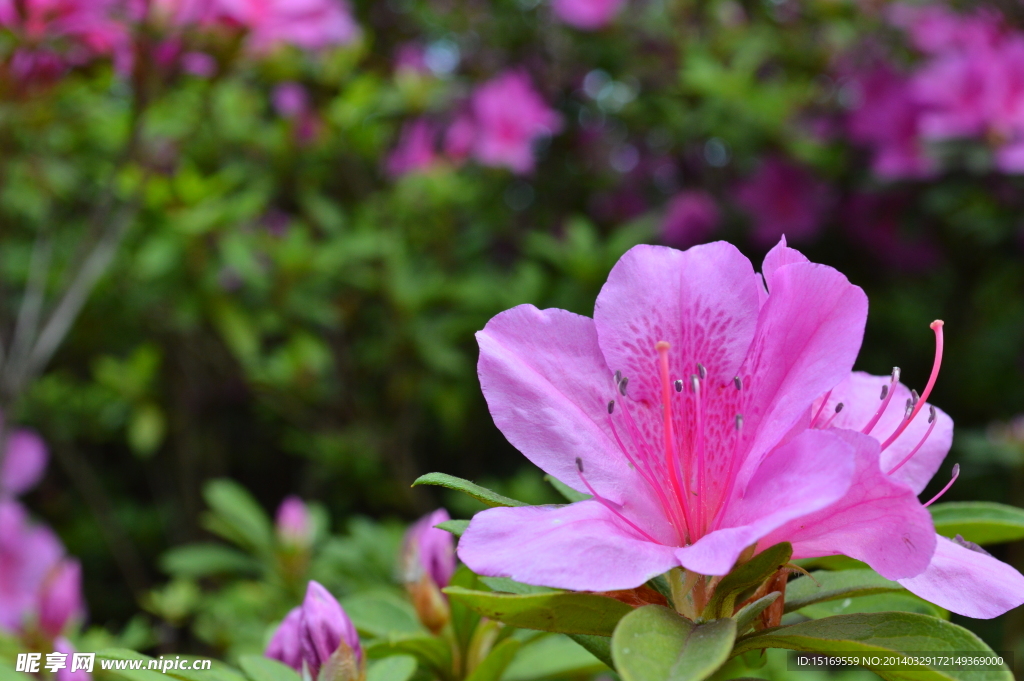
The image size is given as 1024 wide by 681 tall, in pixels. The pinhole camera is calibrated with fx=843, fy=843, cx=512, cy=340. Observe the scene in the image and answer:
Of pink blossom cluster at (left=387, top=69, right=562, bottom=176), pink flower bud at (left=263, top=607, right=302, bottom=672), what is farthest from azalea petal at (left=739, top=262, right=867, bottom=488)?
pink blossom cluster at (left=387, top=69, right=562, bottom=176)

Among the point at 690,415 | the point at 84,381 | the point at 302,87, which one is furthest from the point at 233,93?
the point at 690,415

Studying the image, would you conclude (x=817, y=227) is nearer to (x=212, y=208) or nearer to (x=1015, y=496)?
(x=1015, y=496)

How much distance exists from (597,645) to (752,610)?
12 cm

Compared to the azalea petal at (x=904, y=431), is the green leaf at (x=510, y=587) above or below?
below

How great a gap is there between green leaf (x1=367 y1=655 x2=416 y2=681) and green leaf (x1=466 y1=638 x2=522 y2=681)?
57mm

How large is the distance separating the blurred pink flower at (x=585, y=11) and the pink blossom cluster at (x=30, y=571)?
6.79 ft

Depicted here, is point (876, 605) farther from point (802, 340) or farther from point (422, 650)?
point (422, 650)

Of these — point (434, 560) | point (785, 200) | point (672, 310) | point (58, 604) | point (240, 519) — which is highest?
point (672, 310)

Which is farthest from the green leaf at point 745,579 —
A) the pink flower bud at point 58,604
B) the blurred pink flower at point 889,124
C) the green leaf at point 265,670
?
the blurred pink flower at point 889,124

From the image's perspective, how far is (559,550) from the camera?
54 cm

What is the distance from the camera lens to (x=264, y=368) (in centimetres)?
233

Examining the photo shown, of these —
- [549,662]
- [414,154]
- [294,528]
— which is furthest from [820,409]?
[414,154]

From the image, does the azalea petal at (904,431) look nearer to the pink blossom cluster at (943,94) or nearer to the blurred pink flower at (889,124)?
the pink blossom cluster at (943,94)

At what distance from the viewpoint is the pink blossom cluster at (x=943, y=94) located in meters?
2.22
